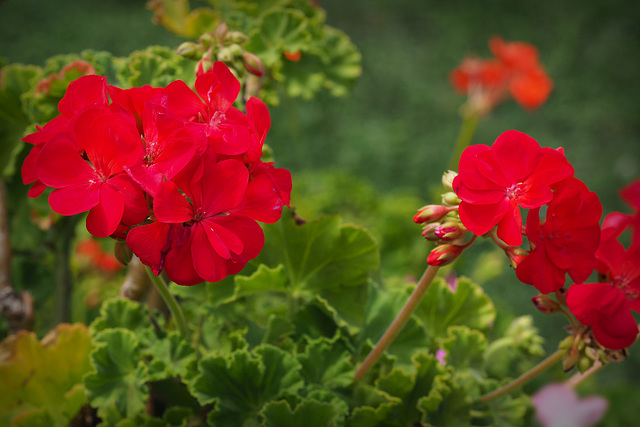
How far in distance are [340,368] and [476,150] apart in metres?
0.33

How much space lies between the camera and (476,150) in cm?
48

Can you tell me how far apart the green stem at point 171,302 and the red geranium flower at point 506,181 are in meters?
0.28

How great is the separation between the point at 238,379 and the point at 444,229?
32cm

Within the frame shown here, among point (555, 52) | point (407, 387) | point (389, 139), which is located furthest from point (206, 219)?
point (555, 52)

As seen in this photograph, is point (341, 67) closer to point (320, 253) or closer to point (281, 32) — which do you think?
point (281, 32)

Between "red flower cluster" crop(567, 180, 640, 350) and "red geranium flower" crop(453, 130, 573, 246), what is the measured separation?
0.09m

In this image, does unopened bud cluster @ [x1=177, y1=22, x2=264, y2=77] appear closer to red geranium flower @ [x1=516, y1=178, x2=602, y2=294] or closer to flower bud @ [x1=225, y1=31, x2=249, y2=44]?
flower bud @ [x1=225, y1=31, x2=249, y2=44]

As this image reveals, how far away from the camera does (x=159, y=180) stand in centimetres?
44

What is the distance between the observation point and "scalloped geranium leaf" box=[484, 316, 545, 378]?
0.79 metres

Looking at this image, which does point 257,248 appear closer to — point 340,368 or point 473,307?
point 340,368

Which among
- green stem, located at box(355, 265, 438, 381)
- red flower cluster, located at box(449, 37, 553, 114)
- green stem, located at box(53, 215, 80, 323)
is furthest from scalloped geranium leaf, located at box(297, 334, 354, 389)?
red flower cluster, located at box(449, 37, 553, 114)

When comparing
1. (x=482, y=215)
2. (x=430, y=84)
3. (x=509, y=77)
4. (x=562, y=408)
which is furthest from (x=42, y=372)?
(x=430, y=84)

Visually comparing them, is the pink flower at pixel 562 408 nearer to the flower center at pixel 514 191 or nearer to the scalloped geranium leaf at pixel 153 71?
the flower center at pixel 514 191

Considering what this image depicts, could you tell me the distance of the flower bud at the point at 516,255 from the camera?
1.59 feet
